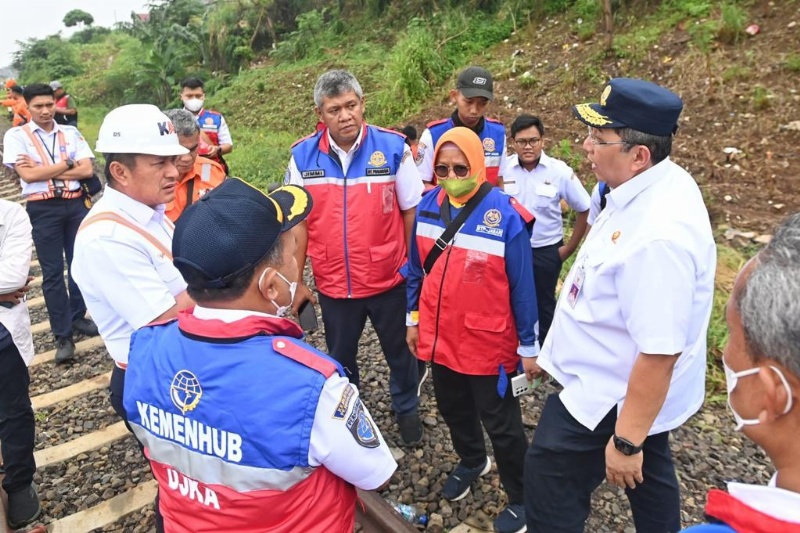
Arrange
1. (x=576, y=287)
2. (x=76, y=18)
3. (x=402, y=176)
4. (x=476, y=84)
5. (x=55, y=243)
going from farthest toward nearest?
(x=76, y=18), (x=55, y=243), (x=476, y=84), (x=402, y=176), (x=576, y=287)

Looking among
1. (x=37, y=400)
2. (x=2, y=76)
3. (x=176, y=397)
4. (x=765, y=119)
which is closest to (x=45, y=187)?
(x=37, y=400)

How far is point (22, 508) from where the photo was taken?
324 centimetres

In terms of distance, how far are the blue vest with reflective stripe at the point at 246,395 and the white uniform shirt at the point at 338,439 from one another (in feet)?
0.10

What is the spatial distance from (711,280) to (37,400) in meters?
4.97

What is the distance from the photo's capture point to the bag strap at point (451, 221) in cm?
268

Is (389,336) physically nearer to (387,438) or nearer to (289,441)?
(387,438)

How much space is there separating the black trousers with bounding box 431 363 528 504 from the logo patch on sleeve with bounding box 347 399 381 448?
1.30 m

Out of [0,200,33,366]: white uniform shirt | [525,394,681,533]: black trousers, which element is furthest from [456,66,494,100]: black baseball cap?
[0,200,33,366]: white uniform shirt

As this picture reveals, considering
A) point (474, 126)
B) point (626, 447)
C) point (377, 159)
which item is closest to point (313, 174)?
point (377, 159)

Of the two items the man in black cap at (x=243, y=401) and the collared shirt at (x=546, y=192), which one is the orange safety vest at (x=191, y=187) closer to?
the collared shirt at (x=546, y=192)

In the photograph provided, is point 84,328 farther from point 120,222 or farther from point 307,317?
point 120,222

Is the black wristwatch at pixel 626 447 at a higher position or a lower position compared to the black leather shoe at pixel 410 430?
higher

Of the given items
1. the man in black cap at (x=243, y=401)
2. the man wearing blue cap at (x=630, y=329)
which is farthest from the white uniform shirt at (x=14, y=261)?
the man wearing blue cap at (x=630, y=329)

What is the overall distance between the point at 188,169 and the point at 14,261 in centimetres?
132
